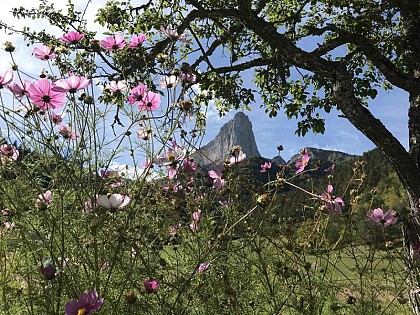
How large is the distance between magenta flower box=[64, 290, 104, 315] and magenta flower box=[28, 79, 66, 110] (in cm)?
72

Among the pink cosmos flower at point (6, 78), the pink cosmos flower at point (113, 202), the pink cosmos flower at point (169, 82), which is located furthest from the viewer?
the pink cosmos flower at point (169, 82)

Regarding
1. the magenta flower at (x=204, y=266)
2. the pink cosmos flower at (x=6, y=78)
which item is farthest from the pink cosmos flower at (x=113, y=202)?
the pink cosmos flower at (x=6, y=78)

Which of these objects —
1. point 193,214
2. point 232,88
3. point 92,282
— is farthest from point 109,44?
point 232,88

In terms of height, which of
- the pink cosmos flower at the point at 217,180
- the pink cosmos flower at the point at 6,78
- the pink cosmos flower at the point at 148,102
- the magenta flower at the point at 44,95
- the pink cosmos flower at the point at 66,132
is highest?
the pink cosmos flower at the point at 6,78

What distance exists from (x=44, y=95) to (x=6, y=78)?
7.1 inches

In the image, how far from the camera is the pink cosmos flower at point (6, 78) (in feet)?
5.77

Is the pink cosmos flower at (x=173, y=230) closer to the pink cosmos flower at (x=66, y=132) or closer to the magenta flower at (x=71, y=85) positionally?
the pink cosmos flower at (x=66, y=132)

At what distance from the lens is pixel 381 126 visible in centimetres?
390

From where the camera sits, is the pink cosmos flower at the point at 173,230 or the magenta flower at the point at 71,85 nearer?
the magenta flower at the point at 71,85

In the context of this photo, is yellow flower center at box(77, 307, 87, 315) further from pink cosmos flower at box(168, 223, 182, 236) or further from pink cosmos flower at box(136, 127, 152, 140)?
pink cosmos flower at box(168, 223, 182, 236)

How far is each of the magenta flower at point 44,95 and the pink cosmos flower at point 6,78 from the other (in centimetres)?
10

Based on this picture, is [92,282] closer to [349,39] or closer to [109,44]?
[109,44]

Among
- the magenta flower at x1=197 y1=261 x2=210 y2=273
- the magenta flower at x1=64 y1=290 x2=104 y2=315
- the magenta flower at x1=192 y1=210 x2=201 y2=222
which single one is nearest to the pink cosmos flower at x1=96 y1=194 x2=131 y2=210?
the magenta flower at x1=64 y1=290 x2=104 y2=315

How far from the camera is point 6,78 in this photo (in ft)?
5.82
